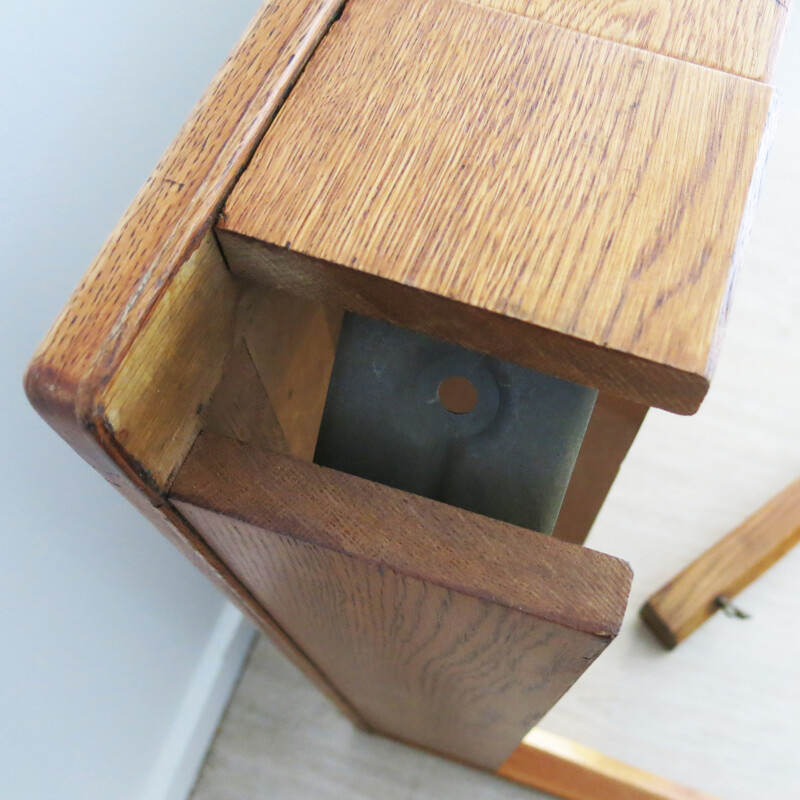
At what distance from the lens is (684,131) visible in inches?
11.8

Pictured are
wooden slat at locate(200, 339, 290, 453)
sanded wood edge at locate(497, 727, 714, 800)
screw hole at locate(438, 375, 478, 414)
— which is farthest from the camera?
sanded wood edge at locate(497, 727, 714, 800)

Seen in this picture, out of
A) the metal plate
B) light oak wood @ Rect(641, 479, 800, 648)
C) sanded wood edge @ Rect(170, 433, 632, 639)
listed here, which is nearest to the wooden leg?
the metal plate

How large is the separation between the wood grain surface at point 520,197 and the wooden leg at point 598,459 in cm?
20

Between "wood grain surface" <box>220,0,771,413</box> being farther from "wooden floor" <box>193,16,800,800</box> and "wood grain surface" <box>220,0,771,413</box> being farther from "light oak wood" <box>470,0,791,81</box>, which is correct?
"wooden floor" <box>193,16,800,800</box>

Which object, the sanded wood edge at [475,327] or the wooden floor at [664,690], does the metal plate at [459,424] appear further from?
the wooden floor at [664,690]

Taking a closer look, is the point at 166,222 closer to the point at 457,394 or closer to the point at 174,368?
the point at 174,368

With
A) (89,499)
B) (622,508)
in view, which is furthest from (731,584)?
(89,499)

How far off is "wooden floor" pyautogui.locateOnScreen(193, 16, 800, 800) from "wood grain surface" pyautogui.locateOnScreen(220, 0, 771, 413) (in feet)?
2.70

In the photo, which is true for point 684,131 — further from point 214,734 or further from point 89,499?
point 214,734

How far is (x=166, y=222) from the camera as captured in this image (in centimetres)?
27

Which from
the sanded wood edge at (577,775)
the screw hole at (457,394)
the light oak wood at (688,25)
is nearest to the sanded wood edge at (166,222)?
the light oak wood at (688,25)

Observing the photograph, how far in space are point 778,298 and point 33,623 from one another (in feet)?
3.85

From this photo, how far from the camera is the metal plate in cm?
44

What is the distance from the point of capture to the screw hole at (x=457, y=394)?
47cm
